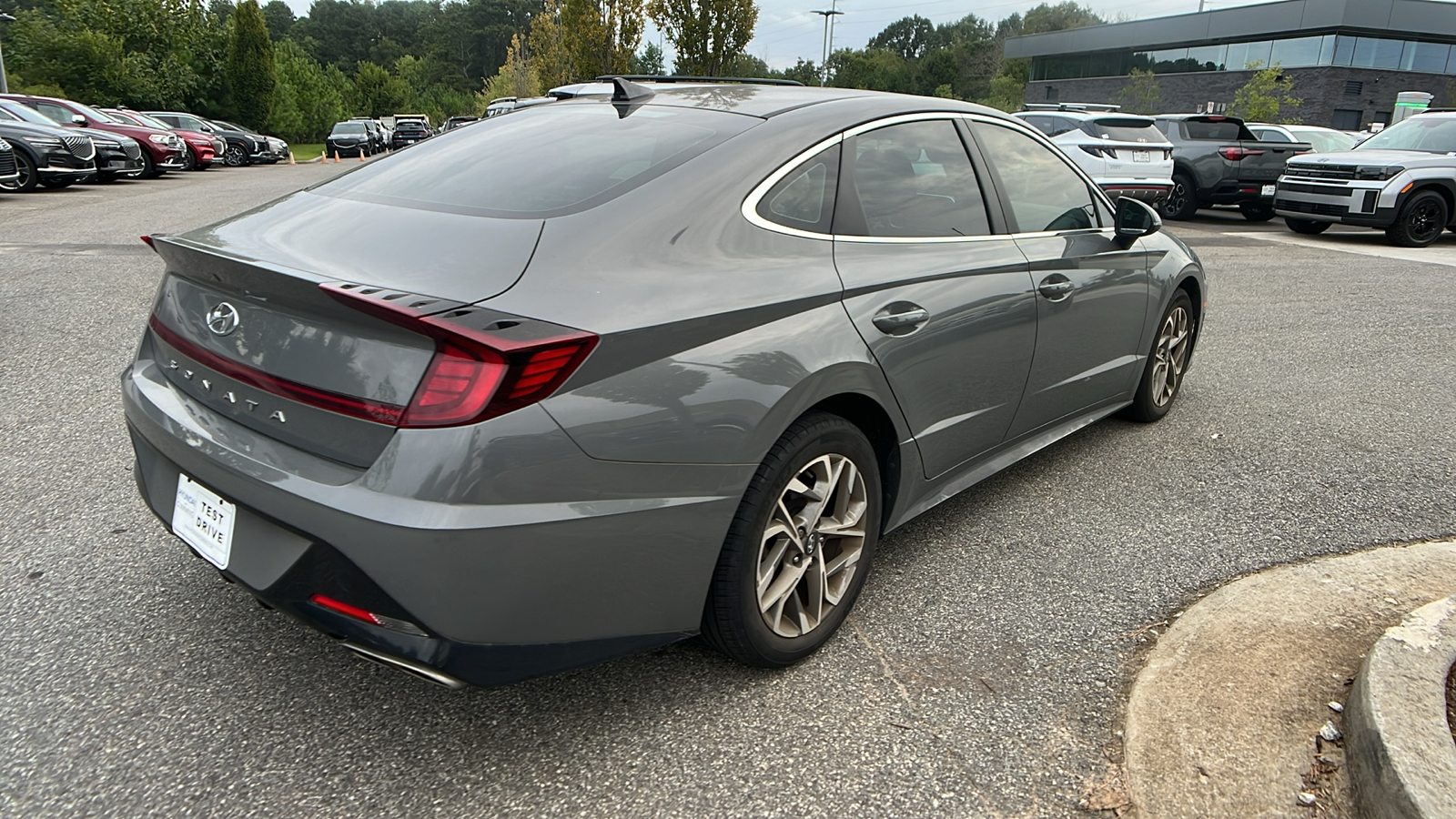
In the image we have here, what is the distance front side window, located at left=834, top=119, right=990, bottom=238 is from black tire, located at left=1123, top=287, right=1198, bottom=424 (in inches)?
69.7

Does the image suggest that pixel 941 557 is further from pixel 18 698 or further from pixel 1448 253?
pixel 1448 253

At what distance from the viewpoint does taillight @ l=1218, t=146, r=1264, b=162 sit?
49.4 ft

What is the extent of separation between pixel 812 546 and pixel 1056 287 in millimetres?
1590

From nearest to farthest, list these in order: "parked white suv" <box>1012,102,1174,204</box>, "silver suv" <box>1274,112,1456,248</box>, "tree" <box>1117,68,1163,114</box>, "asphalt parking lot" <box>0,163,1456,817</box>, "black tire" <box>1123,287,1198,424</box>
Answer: "asphalt parking lot" <box>0,163,1456,817</box>
"black tire" <box>1123,287,1198,424</box>
"silver suv" <box>1274,112,1456,248</box>
"parked white suv" <box>1012,102,1174,204</box>
"tree" <box>1117,68,1163,114</box>

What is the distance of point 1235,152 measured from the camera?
15062 mm

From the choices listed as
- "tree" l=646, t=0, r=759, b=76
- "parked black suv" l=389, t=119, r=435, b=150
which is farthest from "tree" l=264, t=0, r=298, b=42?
"tree" l=646, t=0, r=759, b=76

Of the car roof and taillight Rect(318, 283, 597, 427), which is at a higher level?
the car roof

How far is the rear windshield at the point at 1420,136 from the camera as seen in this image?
13031 mm

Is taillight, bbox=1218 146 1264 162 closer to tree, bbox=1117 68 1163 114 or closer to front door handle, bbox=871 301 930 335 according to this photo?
front door handle, bbox=871 301 930 335

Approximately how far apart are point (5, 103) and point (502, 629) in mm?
20391

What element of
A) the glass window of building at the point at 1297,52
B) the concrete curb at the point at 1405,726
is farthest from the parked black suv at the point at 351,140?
the glass window of building at the point at 1297,52

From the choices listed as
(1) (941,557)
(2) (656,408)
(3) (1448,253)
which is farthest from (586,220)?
(3) (1448,253)

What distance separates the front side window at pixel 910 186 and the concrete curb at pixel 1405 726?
1.72 meters

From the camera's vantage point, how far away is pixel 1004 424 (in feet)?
11.3
